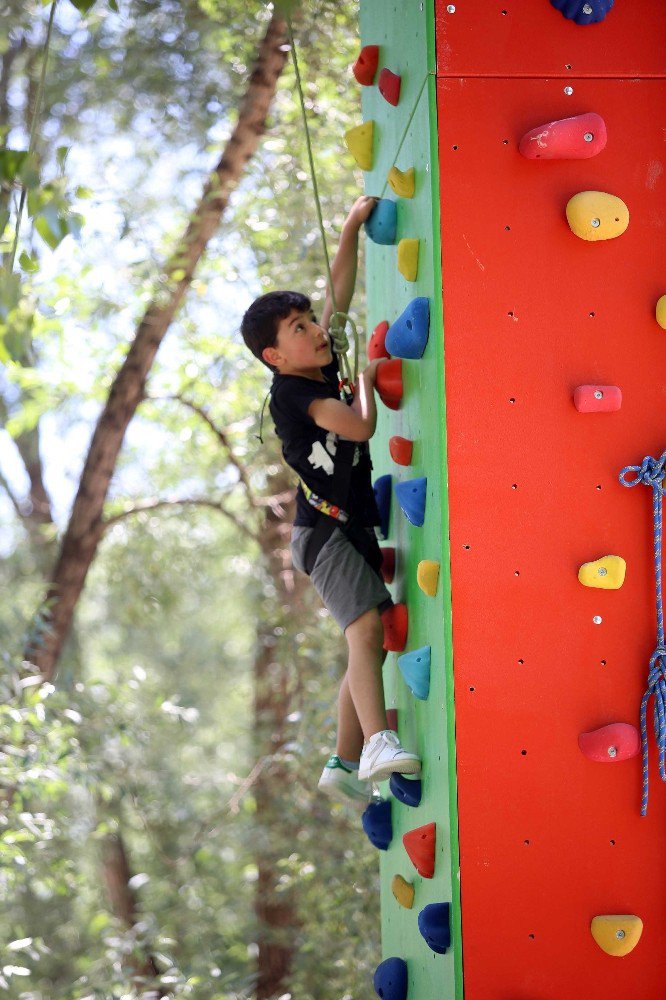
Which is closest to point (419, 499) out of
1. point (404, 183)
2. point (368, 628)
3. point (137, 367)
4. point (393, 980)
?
point (368, 628)

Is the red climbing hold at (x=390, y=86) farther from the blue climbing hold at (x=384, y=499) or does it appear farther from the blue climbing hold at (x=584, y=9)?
the blue climbing hold at (x=384, y=499)

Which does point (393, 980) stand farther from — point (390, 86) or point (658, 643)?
point (390, 86)

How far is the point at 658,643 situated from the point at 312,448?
3.15 feet

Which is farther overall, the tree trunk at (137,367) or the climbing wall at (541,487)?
the tree trunk at (137,367)

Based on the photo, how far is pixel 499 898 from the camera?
7.05ft

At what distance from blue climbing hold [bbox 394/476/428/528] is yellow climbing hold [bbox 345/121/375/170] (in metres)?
1.03

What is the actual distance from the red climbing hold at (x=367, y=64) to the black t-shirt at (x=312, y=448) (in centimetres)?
79

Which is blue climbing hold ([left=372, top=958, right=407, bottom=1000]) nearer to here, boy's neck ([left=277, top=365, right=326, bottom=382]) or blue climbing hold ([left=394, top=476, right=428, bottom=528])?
blue climbing hold ([left=394, top=476, right=428, bottom=528])

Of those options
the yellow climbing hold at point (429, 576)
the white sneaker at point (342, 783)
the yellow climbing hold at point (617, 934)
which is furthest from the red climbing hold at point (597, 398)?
the white sneaker at point (342, 783)

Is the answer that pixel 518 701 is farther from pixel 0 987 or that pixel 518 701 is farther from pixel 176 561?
pixel 176 561

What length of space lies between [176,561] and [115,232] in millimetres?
1590

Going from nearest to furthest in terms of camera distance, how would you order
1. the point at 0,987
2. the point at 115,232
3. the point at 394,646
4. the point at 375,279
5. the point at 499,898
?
the point at 499,898 → the point at 394,646 → the point at 375,279 → the point at 0,987 → the point at 115,232

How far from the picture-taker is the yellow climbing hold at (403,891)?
2617mm

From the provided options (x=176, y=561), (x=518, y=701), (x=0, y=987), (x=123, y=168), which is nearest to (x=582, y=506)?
(x=518, y=701)
